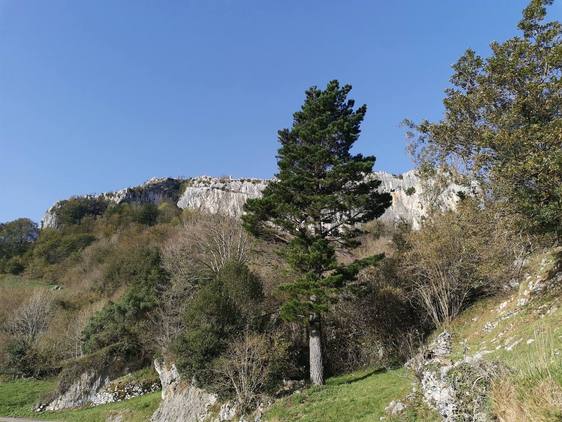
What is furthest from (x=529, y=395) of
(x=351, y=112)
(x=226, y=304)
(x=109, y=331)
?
(x=109, y=331)

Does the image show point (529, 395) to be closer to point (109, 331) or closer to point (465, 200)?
point (465, 200)

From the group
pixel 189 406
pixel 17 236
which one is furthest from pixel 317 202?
pixel 17 236

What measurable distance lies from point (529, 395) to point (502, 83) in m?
11.7

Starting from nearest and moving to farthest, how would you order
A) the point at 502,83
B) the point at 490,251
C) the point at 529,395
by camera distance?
the point at 529,395, the point at 502,83, the point at 490,251

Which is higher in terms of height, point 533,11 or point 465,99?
Result: point 533,11

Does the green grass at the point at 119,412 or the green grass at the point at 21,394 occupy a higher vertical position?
the green grass at the point at 21,394

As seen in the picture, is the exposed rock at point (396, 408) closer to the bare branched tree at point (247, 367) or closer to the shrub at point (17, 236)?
the bare branched tree at point (247, 367)

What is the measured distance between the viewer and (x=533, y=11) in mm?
12781

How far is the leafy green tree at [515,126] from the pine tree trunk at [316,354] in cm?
831

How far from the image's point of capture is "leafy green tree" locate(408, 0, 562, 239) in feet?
34.0

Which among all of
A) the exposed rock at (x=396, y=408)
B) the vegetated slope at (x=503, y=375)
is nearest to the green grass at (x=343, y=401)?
the vegetated slope at (x=503, y=375)

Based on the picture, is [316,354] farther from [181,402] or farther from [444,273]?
[444,273]

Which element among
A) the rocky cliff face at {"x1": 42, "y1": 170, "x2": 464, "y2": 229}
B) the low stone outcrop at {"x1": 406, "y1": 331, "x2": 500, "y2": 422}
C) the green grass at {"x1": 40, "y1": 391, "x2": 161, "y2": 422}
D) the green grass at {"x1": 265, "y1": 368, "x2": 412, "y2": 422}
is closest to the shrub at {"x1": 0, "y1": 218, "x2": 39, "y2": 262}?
the rocky cliff face at {"x1": 42, "y1": 170, "x2": 464, "y2": 229}

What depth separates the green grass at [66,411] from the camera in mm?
19859
